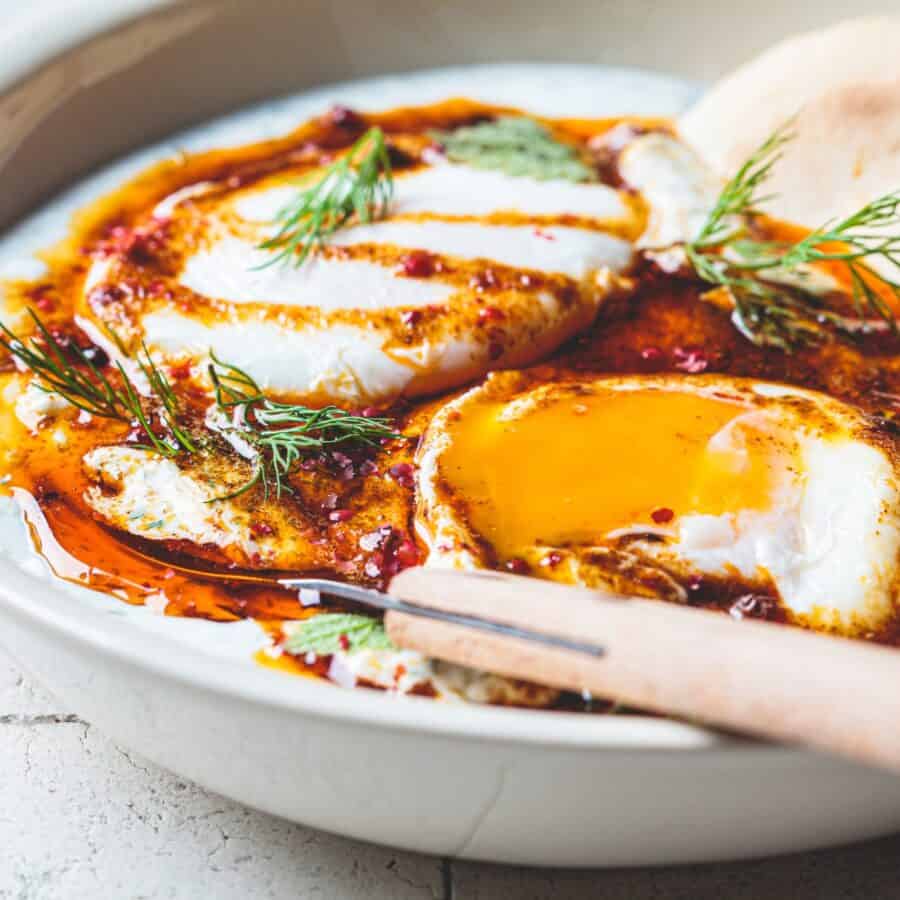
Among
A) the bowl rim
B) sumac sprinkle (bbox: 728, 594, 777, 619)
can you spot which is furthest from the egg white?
the bowl rim

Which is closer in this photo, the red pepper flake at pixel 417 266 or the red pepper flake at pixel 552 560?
the red pepper flake at pixel 552 560

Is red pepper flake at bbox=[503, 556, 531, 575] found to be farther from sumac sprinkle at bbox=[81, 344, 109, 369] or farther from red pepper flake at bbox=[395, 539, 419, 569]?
sumac sprinkle at bbox=[81, 344, 109, 369]

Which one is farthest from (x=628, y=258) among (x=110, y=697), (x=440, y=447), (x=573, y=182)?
(x=110, y=697)

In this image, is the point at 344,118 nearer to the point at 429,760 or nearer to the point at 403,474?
the point at 403,474

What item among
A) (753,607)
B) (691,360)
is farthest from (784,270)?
(753,607)

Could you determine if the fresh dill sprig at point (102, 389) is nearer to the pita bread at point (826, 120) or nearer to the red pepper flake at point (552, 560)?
the red pepper flake at point (552, 560)

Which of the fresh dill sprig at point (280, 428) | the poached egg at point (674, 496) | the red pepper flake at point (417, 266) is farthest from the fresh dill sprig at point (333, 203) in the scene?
the poached egg at point (674, 496)
